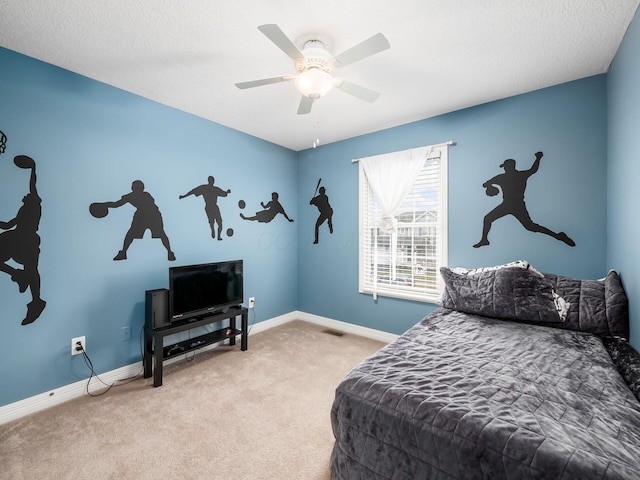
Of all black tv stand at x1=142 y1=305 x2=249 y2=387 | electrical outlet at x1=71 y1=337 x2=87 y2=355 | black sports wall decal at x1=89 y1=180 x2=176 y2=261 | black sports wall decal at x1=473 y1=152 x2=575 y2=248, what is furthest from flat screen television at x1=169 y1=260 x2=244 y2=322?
black sports wall decal at x1=473 y1=152 x2=575 y2=248

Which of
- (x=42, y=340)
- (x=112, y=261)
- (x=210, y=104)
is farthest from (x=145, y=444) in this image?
(x=210, y=104)

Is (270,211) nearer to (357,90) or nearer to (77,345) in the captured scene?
(357,90)

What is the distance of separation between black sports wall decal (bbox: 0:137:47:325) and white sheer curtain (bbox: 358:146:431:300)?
10.4 feet

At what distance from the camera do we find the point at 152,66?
222cm

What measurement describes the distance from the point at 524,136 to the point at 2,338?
450 cm

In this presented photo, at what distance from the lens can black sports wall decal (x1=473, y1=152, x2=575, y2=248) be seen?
8.59 ft

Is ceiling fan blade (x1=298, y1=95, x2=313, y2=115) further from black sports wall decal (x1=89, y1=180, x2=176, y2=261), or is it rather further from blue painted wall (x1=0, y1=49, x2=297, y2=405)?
black sports wall decal (x1=89, y1=180, x2=176, y2=261)

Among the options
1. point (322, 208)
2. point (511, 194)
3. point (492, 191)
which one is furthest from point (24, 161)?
point (511, 194)

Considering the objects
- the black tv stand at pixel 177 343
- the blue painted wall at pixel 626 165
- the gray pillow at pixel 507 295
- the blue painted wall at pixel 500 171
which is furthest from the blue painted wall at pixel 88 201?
the blue painted wall at pixel 626 165

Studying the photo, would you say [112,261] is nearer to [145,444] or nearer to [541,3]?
[145,444]

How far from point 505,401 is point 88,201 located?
313 cm

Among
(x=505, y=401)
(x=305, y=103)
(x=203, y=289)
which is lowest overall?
(x=505, y=401)

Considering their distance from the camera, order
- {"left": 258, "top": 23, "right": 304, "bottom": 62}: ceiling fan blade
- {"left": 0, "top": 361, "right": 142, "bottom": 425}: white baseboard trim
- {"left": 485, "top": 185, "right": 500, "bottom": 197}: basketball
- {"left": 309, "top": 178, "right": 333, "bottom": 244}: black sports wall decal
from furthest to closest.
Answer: {"left": 309, "top": 178, "right": 333, "bottom": 244}: black sports wall decal
{"left": 485, "top": 185, "right": 500, "bottom": 197}: basketball
{"left": 0, "top": 361, "right": 142, "bottom": 425}: white baseboard trim
{"left": 258, "top": 23, "right": 304, "bottom": 62}: ceiling fan blade

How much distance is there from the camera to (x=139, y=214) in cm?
270
